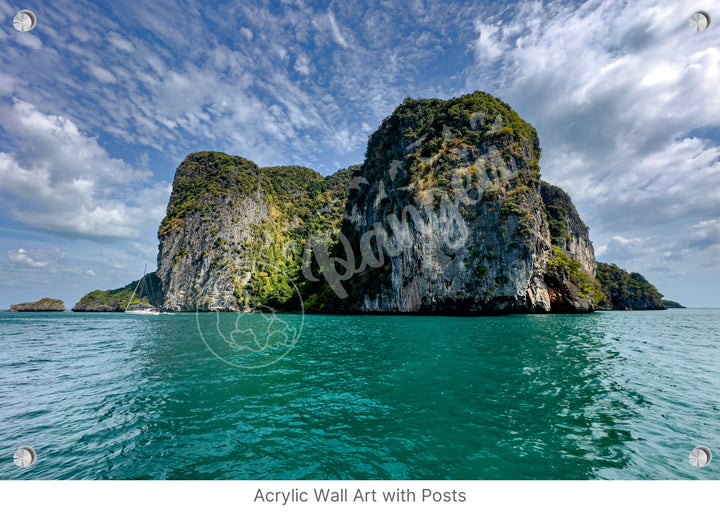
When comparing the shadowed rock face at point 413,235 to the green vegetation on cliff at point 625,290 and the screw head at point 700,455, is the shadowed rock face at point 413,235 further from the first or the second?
the screw head at point 700,455

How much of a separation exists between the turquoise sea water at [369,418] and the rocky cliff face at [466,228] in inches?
1378

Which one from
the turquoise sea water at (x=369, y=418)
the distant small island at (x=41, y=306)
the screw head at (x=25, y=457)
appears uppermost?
the distant small island at (x=41, y=306)

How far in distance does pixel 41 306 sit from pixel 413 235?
15018 centimetres

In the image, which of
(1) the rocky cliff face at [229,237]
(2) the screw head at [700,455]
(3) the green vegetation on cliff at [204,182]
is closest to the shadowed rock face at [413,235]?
(1) the rocky cliff face at [229,237]

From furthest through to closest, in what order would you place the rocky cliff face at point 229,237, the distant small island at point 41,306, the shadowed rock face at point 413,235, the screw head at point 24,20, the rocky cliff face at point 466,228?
the distant small island at point 41,306, the rocky cliff face at point 229,237, the shadowed rock face at point 413,235, the rocky cliff face at point 466,228, the screw head at point 24,20

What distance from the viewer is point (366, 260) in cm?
7106

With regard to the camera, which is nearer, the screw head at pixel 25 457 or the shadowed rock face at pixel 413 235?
the screw head at pixel 25 457

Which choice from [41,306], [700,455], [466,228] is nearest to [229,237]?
[466,228]

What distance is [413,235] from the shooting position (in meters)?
54.3

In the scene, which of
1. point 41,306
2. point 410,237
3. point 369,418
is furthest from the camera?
point 41,306

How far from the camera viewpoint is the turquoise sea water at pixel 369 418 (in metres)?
5.33

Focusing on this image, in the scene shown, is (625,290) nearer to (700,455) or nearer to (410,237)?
(410,237)

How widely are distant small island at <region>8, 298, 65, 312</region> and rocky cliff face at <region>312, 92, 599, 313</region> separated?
127058 mm

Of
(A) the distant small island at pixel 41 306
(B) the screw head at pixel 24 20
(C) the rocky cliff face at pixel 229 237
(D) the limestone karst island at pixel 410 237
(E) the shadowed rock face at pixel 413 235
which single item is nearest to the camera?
(B) the screw head at pixel 24 20
